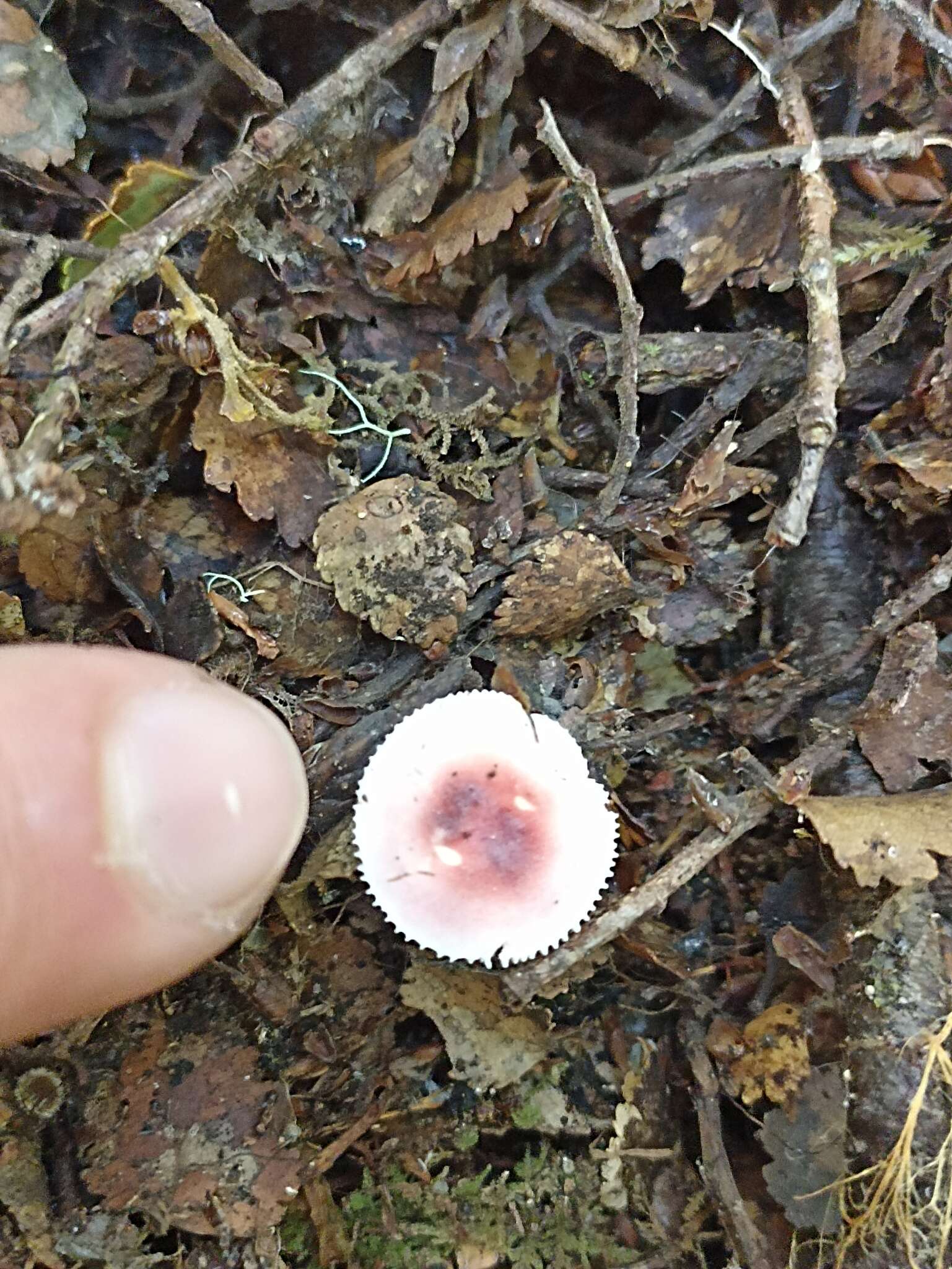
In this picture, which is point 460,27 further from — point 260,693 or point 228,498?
point 260,693

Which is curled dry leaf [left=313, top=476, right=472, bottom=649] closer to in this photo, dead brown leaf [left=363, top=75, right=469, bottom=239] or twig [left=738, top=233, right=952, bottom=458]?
dead brown leaf [left=363, top=75, right=469, bottom=239]

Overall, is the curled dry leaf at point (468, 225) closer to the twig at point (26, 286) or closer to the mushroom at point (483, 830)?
the twig at point (26, 286)

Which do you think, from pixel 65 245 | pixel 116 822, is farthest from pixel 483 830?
pixel 65 245

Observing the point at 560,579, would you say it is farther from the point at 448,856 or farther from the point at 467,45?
the point at 467,45

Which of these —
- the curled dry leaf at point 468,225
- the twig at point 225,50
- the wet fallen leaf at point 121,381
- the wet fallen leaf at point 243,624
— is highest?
the twig at point 225,50

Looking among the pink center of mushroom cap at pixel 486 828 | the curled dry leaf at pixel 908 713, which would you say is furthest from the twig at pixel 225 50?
the curled dry leaf at pixel 908 713

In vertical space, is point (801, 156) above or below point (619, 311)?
above

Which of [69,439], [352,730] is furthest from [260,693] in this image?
[69,439]
